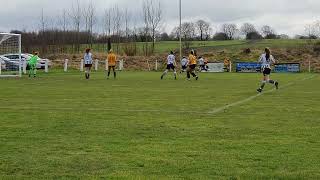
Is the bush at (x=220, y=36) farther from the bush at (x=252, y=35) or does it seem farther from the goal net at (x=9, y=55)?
the goal net at (x=9, y=55)

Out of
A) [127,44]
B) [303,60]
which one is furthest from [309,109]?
[127,44]

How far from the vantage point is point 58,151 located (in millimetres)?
9367

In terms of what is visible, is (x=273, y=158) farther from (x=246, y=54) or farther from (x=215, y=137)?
(x=246, y=54)

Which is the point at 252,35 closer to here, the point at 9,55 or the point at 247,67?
the point at 247,67

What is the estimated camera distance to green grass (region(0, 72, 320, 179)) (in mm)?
7934

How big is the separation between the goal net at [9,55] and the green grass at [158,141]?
2634 centimetres

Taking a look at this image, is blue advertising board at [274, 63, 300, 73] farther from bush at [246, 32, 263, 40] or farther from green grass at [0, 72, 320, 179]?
bush at [246, 32, 263, 40]

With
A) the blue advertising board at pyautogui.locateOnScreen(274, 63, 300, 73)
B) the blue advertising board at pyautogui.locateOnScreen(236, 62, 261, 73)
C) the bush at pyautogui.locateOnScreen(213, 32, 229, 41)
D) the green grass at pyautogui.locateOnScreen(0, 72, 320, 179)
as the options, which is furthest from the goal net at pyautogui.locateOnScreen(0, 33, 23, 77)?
the bush at pyautogui.locateOnScreen(213, 32, 229, 41)

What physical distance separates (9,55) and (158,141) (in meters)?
39.8

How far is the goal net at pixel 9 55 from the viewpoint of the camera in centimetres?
4267

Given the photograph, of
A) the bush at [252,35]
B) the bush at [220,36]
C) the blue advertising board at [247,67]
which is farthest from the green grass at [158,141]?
A: the bush at [220,36]

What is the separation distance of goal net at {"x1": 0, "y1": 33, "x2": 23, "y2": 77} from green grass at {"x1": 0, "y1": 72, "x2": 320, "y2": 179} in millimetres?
26339

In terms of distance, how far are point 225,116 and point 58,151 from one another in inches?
240

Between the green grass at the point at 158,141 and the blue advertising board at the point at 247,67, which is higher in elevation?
the blue advertising board at the point at 247,67
